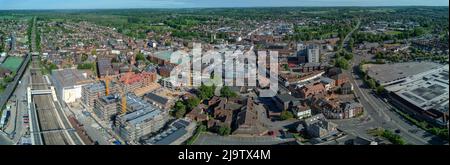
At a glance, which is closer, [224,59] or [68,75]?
[68,75]

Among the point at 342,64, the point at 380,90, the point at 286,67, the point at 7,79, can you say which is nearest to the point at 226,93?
the point at 380,90

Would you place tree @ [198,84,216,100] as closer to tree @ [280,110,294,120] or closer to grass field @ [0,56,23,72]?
tree @ [280,110,294,120]

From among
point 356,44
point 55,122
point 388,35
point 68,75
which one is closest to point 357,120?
point 55,122

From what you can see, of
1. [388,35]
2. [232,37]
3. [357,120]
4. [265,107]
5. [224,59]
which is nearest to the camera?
[357,120]

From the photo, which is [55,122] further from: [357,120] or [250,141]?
[357,120]

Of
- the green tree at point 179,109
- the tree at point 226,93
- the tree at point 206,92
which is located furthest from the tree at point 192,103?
the tree at point 226,93

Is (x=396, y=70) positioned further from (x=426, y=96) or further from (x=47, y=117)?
(x=47, y=117)
